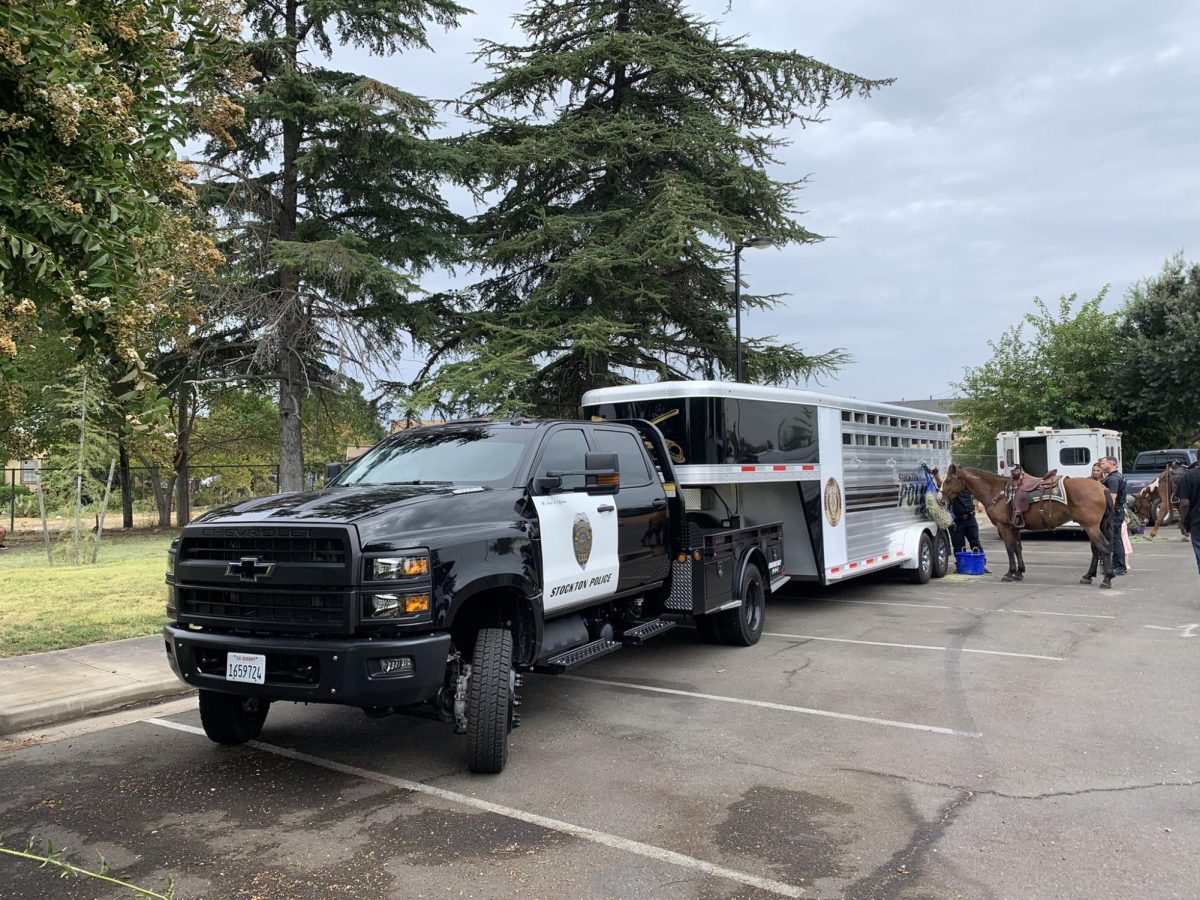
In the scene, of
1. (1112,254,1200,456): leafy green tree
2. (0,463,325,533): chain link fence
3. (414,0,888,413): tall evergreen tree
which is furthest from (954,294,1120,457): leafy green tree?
(0,463,325,533): chain link fence

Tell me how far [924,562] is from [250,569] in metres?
12.0

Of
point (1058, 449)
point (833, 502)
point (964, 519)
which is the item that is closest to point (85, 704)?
point (833, 502)

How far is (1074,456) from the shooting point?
74.2 feet

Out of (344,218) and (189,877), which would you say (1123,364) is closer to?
(344,218)

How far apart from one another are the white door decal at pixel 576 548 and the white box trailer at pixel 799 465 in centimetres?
171

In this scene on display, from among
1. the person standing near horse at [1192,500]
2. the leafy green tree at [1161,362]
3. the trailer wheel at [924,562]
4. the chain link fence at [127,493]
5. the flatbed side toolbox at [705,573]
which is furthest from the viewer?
the leafy green tree at [1161,362]

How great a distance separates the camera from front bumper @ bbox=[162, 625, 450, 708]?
14.7 ft

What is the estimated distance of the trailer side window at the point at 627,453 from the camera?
7.24 meters

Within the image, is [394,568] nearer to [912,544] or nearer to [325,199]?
[912,544]

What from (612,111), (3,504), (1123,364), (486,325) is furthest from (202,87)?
(3,504)

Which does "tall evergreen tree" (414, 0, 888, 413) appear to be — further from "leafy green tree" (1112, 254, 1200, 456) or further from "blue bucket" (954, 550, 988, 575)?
"leafy green tree" (1112, 254, 1200, 456)

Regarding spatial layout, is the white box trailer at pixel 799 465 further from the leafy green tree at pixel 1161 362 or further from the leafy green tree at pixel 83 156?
the leafy green tree at pixel 1161 362

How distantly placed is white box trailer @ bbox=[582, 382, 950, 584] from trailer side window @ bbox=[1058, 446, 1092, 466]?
35.7 ft

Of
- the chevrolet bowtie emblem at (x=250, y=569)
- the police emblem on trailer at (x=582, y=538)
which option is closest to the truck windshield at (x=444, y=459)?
the police emblem on trailer at (x=582, y=538)
